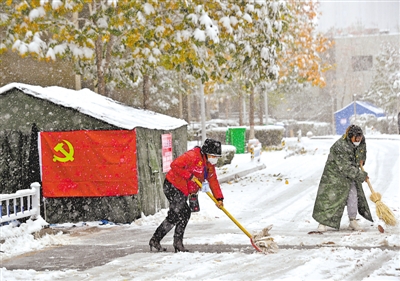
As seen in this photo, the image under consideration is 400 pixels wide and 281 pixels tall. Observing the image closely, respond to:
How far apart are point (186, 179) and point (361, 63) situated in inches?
2587

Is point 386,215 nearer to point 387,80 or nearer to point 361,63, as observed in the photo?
point 387,80

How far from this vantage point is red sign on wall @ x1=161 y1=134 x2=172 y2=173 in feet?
47.4

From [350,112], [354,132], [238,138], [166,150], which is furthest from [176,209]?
[350,112]

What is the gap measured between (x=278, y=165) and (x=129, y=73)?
31.2 ft

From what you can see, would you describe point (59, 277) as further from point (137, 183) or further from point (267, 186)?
point (267, 186)

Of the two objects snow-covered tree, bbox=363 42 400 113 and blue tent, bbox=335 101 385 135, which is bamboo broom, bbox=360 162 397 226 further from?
blue tent, bbox=335 101 385 135

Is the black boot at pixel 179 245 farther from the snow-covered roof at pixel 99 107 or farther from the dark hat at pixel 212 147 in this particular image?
the snow-covered roof at pixel 99 107

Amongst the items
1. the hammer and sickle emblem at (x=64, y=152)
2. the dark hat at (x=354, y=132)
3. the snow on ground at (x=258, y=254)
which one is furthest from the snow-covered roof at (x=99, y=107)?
the dark hat at (x=354, y=132)

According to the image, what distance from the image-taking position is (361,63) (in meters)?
70.9

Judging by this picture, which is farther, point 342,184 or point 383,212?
point 342,184

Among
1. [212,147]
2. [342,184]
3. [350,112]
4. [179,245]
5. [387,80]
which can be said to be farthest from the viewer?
[350,112]

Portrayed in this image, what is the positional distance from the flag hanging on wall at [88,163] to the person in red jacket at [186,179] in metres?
3.62

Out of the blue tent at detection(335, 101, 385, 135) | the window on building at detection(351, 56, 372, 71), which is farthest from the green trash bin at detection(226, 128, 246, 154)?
the window on building at detection(351, 56, 372, 71)

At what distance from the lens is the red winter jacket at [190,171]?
855 centimetres
